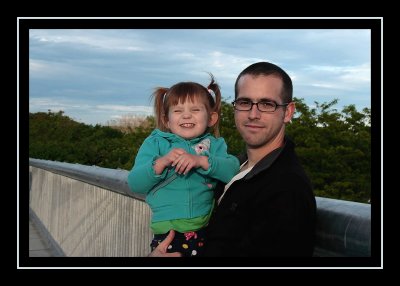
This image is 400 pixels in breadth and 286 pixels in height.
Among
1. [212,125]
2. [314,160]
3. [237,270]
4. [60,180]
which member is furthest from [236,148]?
[237,270]

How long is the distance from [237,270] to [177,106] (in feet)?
4.02

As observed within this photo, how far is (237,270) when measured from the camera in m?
2.72

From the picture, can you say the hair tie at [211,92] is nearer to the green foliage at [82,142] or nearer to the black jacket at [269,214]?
the black jacket at [269,214]

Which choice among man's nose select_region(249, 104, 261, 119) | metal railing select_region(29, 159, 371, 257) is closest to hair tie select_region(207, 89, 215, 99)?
man's nose select_region(249, 104, 261, 119)

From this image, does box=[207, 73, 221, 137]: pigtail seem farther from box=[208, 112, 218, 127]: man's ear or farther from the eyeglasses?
the eyeglasses

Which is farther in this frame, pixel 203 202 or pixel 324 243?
pixel 203 202

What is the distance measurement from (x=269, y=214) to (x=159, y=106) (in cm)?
136

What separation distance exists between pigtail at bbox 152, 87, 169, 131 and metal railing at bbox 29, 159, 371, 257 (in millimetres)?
841

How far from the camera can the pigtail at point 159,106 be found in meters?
3.70

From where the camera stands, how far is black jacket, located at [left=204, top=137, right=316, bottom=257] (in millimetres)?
2592

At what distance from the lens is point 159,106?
12.2 ft

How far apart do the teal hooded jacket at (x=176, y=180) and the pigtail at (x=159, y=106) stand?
0.14m

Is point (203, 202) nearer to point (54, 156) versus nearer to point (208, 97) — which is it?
point (208, 97)

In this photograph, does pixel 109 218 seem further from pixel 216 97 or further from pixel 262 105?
pixel 262 105
